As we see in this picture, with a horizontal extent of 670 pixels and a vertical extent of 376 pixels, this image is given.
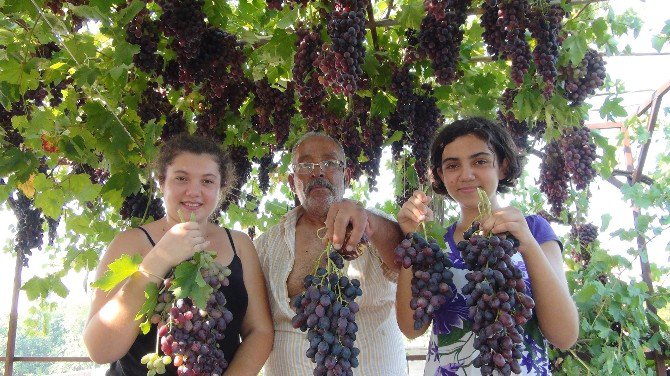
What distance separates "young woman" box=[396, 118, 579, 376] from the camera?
1.66 metres

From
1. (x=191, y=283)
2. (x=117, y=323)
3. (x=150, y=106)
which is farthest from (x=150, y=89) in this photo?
(x=191, y=283)

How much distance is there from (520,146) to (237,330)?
1940 millimetres

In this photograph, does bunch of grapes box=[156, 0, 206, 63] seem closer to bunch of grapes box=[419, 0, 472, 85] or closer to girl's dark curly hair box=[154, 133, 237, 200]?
girl's dark curly hair box=[154, 133, 237, 200]

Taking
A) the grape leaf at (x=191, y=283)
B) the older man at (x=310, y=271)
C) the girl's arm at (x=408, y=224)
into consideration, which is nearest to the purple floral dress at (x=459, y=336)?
the girl's arm at (x=408, y=224)

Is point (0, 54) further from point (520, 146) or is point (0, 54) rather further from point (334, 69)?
point (520, 146)

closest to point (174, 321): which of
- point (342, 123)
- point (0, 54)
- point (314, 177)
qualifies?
point (314, 177)

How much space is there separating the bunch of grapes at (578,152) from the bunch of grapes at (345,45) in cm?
138

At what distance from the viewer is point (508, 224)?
4.77ft

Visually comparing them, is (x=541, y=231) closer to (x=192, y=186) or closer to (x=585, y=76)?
(x=585, y=76)

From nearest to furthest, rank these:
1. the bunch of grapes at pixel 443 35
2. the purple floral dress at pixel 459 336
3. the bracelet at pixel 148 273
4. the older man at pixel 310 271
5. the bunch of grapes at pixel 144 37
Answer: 1. the bracelet at pixel 148 273
2. the purple floral dress at pixel 459 336
3. the bunch of grapes at pixel 443 35
4. the older man at pixel 310 271
5. the bunch of grapes at pixel 144 37

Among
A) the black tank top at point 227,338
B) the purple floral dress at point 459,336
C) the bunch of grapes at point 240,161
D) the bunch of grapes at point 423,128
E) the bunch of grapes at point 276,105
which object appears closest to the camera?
the purple floral dress at point 459,336

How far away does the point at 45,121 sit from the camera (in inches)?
101

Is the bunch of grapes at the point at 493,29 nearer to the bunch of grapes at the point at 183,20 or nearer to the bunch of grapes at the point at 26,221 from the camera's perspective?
the bunch of grapes at the point at 183,20

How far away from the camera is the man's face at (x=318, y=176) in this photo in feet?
8.95
